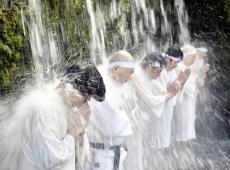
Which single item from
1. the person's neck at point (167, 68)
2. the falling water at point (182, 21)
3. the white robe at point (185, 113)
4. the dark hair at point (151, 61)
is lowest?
the white robe at point (185, 113)

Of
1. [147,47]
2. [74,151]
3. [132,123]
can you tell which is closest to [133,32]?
[147,47]

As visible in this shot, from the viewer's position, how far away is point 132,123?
7.27 metres

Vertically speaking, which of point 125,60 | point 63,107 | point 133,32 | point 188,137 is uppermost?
point 133,32

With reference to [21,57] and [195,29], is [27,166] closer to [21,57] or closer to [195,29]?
[21,57]

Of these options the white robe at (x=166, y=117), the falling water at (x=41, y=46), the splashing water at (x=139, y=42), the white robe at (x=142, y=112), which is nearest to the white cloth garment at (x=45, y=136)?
the splashing water at (x=139, y=42)

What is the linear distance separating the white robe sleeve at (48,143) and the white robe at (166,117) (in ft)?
12.6

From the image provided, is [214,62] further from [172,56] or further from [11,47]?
[11,47]

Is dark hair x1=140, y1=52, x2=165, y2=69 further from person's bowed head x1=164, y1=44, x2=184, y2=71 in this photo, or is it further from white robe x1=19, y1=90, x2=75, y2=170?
white robe x1=19, y1=90, x2=75, y2=170

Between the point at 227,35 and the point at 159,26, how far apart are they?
133 centimetres

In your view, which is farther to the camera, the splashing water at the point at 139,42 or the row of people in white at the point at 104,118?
the splashing water at the point at 139,42

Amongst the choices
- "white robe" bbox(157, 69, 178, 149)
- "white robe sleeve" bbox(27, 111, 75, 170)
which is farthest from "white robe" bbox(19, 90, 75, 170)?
"white robe" bbox(157, 69, 178, 149)

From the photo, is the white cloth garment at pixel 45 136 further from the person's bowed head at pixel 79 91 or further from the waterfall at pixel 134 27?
the waterfall at pixel 134 27

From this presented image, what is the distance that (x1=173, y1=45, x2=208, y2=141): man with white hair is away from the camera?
975 cm

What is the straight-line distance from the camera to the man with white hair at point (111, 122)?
20.8 feet
